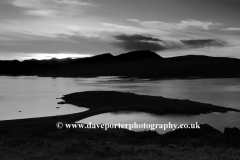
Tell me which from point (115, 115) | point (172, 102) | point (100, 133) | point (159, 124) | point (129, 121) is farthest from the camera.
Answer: point (172, 102)

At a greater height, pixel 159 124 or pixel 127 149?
pixel 127 149

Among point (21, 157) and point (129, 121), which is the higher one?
point (21, 157)

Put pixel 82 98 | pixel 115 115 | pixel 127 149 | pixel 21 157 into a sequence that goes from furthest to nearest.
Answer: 1. pixel 82 98
2. pixel 115 115
3. pixel 127 149
4. pixel 21 157

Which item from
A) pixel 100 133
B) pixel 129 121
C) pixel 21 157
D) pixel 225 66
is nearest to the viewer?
pixel 21 157

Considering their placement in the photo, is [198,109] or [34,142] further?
[198,109]

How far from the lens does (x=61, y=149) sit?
630 inches

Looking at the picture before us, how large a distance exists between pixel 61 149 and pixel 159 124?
21533mm

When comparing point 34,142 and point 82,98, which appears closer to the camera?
point 34,142

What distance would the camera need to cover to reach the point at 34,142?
18.1m

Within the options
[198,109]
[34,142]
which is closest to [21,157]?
[34,142]

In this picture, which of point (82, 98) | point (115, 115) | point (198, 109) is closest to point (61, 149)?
point (115, 115)

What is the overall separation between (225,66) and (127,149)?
635ft

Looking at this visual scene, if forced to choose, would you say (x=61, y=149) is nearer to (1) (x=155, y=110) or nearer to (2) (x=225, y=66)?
(1) (x=155, y=110)

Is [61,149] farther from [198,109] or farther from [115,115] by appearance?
[198,109]
